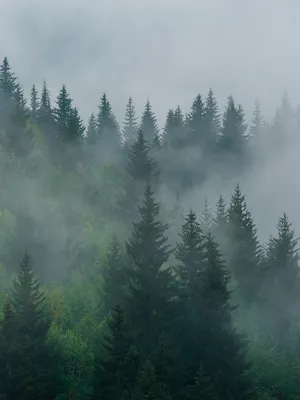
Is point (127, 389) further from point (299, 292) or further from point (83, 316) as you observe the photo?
point (299, 292)

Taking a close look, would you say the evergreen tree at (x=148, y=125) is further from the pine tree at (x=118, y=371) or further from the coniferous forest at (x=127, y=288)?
the pine tree at (x=118, y=371)

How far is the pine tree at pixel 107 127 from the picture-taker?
4380 inches

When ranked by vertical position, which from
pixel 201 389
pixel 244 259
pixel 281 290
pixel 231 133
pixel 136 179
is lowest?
pixel 201 389

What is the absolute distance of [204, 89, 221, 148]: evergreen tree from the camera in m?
117

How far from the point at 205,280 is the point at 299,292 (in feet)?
52.7

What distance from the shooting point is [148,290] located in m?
50.1

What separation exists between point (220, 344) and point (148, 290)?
308 inches

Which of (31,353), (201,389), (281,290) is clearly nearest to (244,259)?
(281,290)

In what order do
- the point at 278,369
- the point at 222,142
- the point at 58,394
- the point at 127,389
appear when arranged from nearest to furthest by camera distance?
the point at 127,389 → the point at 58,394 → the point at 278,369 → the point at 222,142

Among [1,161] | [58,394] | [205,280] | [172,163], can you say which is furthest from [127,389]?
[172,163]

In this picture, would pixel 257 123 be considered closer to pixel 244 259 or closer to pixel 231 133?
pixel 231 133

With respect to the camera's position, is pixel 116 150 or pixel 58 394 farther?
pixel 116 150

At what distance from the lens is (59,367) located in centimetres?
4775

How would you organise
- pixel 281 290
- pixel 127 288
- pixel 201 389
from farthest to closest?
pixel 281 290 → pixel 127 288 → pixel 201 389
